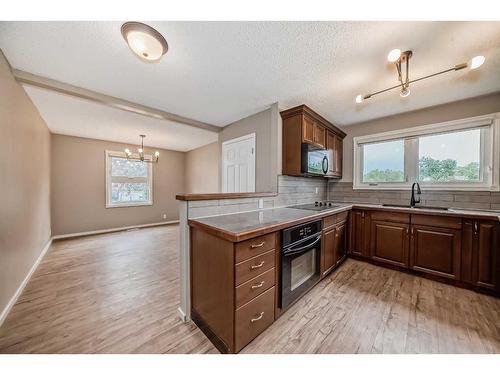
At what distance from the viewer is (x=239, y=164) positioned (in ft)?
10.7

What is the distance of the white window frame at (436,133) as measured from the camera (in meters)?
2.32

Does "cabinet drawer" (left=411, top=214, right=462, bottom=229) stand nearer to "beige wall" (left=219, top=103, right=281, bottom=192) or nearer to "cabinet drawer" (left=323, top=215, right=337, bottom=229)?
"cabinet drawer" (left=323, top=215, right=337, bottom=229)

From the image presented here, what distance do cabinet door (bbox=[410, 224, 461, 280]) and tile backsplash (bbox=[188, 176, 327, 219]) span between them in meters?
1.47

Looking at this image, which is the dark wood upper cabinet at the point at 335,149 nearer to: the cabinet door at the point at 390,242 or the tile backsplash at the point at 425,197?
the tile backsplash at the point at 425,197

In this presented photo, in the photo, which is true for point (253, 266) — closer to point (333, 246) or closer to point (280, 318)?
point (280, 318)

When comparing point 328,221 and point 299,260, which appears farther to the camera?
point 328,221

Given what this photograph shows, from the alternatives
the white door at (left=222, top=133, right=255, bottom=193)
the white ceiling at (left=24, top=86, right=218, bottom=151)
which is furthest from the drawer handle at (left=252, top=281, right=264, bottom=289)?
the white ceiling at (left=24, top=86, right=218, bottom=151)

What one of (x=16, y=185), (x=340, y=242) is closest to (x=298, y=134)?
(x=340, y=242)

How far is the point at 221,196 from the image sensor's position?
70.1 inches

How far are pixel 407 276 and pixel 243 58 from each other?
129 inches

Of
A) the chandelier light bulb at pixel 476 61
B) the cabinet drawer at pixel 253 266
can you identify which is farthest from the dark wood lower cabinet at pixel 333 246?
the chandelier light bulb at pixel 476 61

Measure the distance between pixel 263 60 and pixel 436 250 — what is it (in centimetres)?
301

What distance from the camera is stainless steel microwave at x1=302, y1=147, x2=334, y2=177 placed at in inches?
97.2

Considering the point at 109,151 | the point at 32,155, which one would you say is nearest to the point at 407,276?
the point at 32,155
